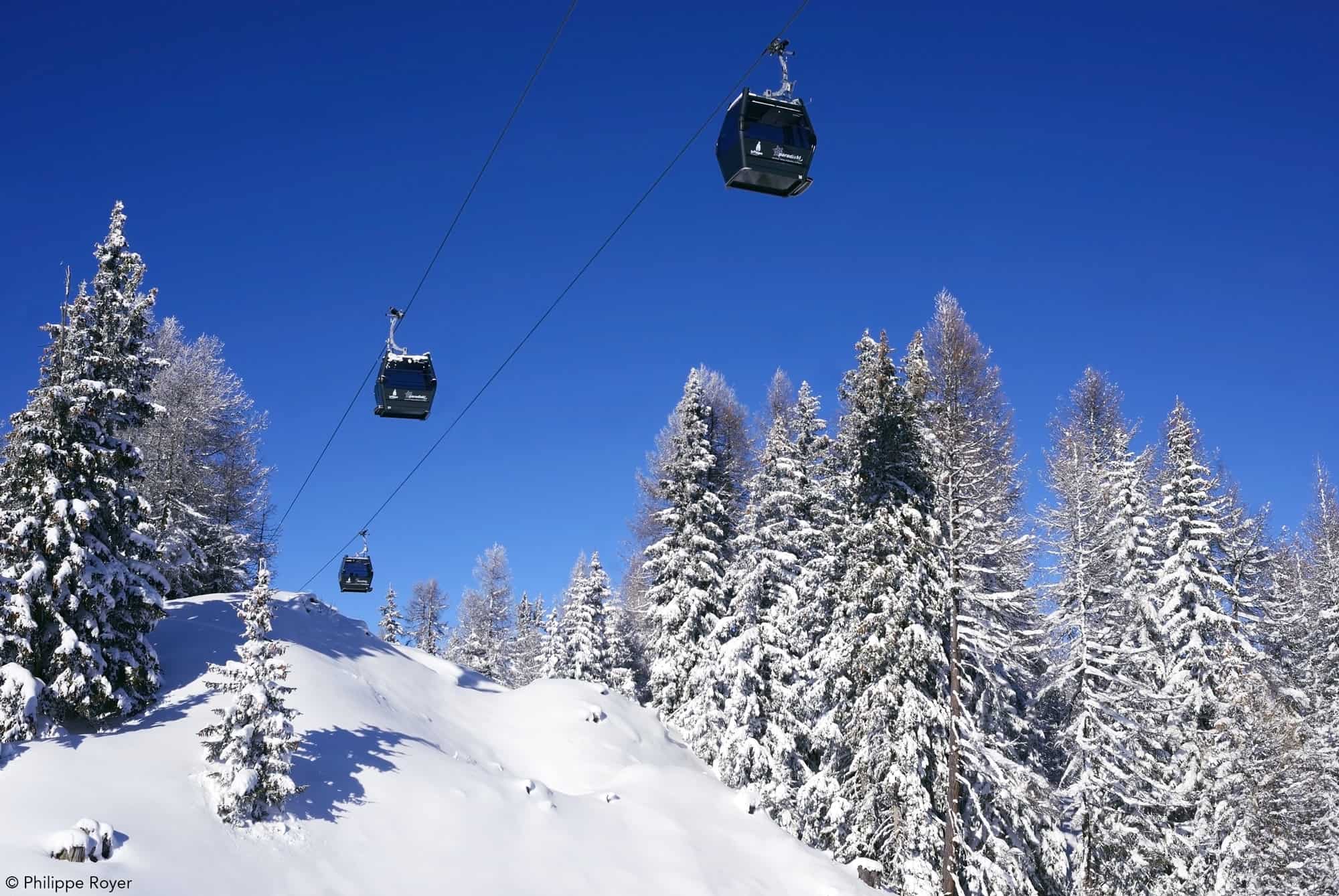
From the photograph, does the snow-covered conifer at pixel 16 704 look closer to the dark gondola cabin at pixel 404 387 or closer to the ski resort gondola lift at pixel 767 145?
the dark gondola cabin at pixel 404 387

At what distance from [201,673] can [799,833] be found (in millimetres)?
18026

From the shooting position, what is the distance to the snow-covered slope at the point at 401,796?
16281 millimetres

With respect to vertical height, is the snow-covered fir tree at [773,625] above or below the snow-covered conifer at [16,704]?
above

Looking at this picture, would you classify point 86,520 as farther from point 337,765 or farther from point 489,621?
point 489,621

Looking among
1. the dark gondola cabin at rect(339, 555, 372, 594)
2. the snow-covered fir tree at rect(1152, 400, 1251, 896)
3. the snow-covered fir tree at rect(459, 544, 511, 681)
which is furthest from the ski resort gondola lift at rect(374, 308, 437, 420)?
the snow-covered fir tree at rect(459, 544, 511, 681)

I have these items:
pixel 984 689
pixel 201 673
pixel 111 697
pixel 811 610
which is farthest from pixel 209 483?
pixel 984 689

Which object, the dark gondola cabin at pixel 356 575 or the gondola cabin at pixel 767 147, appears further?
the dark gondola cabin at pixel 356 575

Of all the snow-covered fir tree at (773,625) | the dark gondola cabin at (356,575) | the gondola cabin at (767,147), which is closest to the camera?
the gondola cabin at (767,147)

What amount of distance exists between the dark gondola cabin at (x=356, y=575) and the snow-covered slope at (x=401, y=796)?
3.56m

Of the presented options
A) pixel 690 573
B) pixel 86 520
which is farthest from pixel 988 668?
pixel 86 520

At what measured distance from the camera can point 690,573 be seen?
34125mm

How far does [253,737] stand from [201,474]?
74.8 ft

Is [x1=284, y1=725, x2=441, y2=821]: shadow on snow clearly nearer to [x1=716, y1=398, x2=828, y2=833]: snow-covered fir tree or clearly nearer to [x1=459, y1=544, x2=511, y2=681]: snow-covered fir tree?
[x1=716, y1=398, x2=828, y2=833]: snow-covered fir tree

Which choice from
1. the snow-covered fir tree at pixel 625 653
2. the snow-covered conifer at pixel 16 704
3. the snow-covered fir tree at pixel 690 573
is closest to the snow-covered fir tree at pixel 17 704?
the snow-covered conifer at pixel 16 704
